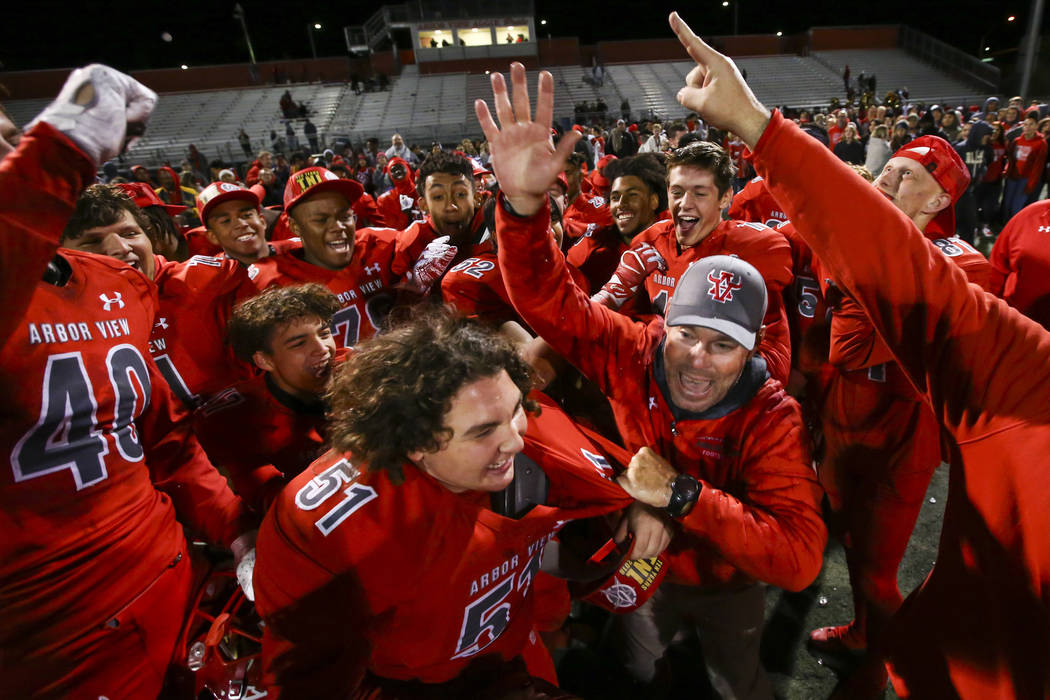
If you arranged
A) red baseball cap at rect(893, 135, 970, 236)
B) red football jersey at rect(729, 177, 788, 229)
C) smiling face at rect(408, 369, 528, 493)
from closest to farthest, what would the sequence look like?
smiling face at rect(408, 369, 528, 493) → red baseball cap at rect(893, 135, 970, 236) → red football jersey at rect(729, 177, 788, 229)

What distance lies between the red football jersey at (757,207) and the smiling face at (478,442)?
13.8ft

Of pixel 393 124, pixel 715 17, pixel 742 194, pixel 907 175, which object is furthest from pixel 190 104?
pixel 715 17

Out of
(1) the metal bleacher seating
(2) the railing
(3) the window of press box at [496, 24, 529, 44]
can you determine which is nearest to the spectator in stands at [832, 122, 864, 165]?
(1) the metal bleacher seating

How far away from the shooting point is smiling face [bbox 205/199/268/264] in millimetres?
3703

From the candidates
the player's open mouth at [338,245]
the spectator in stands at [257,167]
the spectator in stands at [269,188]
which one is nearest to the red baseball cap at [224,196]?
the player's open mouth at [338,245]

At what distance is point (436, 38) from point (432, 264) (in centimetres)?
4170

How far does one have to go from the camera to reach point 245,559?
202cm

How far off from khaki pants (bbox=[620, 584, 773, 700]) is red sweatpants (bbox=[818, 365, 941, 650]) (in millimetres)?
760

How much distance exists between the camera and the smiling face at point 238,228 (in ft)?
12.1

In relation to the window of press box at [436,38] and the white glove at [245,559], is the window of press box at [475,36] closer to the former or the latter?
the window of press box at [436,38]

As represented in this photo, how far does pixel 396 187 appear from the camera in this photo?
8.87m

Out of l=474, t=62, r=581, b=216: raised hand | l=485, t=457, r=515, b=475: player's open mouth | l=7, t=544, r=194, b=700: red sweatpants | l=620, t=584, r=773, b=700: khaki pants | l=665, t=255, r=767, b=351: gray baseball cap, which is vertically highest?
l=474, t=62, r=581, b=216: raised hand

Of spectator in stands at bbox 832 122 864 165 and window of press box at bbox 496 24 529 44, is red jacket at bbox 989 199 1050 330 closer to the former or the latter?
spectator in stands at bbox 832 122 864 165

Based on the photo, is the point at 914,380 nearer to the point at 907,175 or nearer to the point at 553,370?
the point at 553,370
